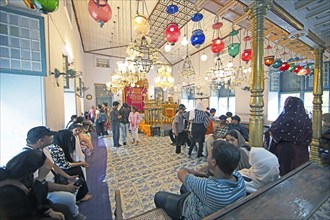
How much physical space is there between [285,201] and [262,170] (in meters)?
0.30

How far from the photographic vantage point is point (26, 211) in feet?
3.94

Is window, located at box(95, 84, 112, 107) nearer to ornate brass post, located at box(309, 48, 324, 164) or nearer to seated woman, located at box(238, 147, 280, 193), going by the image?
ornate brass post, located at box(309, 48, 324, 164)

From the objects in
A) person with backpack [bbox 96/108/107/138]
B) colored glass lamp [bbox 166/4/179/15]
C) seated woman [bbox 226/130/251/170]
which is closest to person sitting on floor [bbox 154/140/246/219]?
seated woman [bbox 226/130/251/170]

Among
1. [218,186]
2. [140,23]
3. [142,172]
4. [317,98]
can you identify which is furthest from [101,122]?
[317,98]

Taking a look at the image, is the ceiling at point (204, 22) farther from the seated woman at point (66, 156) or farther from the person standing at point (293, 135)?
the seated woman at point (66, 156)

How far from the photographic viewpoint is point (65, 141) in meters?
2.52

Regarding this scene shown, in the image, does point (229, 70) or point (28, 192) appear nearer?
point (28, 192)

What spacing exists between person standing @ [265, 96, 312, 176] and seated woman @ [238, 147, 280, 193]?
105 cm

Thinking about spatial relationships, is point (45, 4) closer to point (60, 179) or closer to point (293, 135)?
point (60, 179)

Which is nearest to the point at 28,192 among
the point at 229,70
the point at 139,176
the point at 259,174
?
the point at 259,174

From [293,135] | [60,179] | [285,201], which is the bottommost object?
[60,179]

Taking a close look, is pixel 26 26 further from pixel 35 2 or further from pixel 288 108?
pixel 288 108

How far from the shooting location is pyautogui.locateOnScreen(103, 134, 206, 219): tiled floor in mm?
2602

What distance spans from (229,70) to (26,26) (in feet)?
21.2
